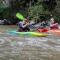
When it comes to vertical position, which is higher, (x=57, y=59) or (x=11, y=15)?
(x=57, y=59)

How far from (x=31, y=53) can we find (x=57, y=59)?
1.47 metres

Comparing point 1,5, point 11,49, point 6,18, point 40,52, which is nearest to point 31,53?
point 40,52

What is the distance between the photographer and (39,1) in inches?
971

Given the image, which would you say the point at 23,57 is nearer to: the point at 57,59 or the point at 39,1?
the point at 57,59

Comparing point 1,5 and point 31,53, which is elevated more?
point 31,53

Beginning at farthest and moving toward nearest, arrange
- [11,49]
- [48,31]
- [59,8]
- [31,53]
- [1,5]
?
1. [1,5]
2. [59,8]
3. [48,31]
4. [11,49]
5. [31,53]

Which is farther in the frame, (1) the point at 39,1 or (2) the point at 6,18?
(2) the point at 6,18

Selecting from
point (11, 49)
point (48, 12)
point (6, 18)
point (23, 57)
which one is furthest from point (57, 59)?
point (6, 18)

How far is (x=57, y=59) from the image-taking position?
9.16 meters

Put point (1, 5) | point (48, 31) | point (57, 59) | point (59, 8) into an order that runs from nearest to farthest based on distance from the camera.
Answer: point (57, 59) < point (48, 31) < point (59, 8) < point (1, 5)

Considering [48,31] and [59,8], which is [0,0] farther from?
[48,31]

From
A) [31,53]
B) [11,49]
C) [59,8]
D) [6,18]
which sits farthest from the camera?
[6,18]

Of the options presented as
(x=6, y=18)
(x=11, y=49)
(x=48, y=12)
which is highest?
(x=11, y=49)

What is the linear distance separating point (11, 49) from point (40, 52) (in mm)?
1329
